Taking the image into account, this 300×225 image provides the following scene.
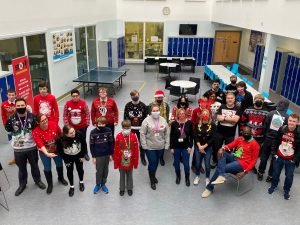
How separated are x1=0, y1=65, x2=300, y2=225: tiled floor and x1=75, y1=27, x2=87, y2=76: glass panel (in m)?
6.90

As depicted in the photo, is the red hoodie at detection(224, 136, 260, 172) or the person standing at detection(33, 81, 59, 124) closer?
the red hoodie at detection(224, 136, 260, 172)

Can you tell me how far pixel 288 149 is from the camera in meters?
4.45

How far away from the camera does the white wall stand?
7.29 meters

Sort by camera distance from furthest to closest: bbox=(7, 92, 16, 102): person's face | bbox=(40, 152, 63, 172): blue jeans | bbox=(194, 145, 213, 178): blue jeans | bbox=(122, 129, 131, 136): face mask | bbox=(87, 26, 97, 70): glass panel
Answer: bbox=(87, 26, 97, 70): glass panel < bbox=(7, 92, 16, 102): person's face < bbox=(194, 145, 213, 178): blue jeans < bbox=(40, 152, 63, 172): blue jeans < bbox=(122, 129, 131, 136): face mask

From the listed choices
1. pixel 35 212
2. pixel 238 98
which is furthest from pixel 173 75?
pixel 35 212

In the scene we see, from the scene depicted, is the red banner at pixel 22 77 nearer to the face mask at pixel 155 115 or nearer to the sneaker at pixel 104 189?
the sneaker at pixel 104 189

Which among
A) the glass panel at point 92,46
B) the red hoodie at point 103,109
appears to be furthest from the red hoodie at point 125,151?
the glass panel at point 92,46

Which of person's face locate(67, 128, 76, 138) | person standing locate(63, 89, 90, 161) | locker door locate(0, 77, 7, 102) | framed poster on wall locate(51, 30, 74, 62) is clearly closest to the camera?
person's face locate(67, 128, 76, 138)

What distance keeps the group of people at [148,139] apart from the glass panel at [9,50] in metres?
2.44

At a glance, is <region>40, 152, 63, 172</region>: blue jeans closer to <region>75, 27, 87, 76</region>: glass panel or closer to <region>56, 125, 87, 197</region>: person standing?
<region>56, 125, 87, 197</region>: person standing

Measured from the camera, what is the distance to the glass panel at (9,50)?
22.3 ft

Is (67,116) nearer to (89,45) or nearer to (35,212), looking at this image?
(35,212)

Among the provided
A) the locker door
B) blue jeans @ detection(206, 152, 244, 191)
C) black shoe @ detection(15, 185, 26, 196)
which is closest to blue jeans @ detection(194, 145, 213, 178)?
blue jeans @ detection(206, 152, 244, 191)

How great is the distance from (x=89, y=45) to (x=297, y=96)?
906cm
